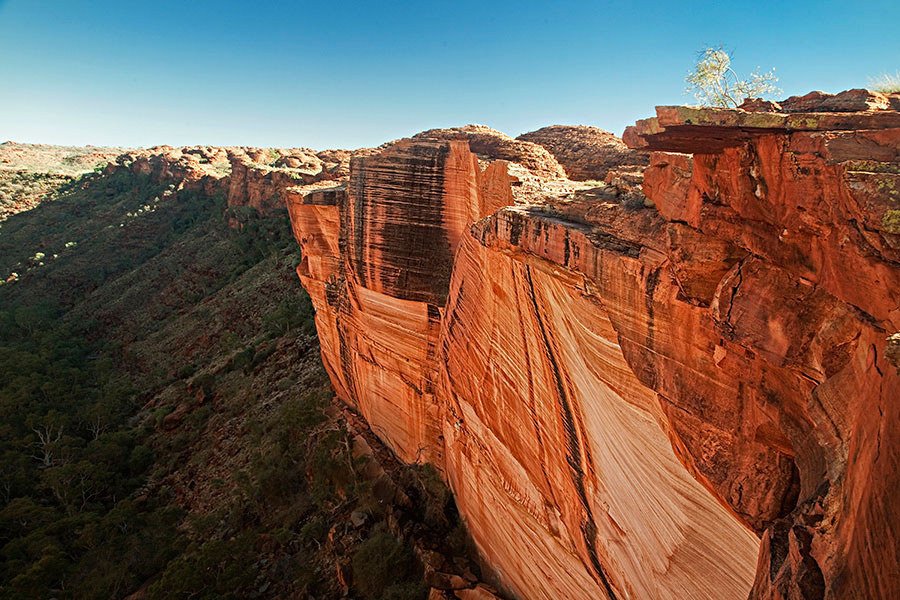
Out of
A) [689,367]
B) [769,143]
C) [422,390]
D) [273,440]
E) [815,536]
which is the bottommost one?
[273,440]

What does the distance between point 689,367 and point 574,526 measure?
401 cm

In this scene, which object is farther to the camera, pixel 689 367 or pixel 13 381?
pixel 13 381

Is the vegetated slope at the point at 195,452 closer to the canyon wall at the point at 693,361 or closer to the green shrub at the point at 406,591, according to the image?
the green shrub at the point at 406,591

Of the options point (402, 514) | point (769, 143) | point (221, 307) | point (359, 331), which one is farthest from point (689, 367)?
point (221, 307)

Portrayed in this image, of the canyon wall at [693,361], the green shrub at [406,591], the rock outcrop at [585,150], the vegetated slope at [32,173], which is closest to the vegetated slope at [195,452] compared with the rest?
the green shrub at [406,591]

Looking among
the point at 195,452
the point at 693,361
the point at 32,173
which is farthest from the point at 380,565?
the point at 32,173

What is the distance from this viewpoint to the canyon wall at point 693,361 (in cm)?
341

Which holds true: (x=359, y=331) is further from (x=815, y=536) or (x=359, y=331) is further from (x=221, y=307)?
(x=221, y=307)

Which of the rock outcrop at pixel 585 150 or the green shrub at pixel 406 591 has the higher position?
the rock outcrop at pixel 585 150

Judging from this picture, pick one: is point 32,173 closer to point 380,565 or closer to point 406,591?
point 380,565

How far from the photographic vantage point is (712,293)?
505 cm

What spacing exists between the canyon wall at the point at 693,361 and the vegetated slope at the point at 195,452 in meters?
4.01

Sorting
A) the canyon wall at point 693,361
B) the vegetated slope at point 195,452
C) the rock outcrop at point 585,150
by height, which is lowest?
the vegetated slope at point 195,452

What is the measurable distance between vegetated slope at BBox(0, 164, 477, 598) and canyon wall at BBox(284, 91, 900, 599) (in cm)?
401
